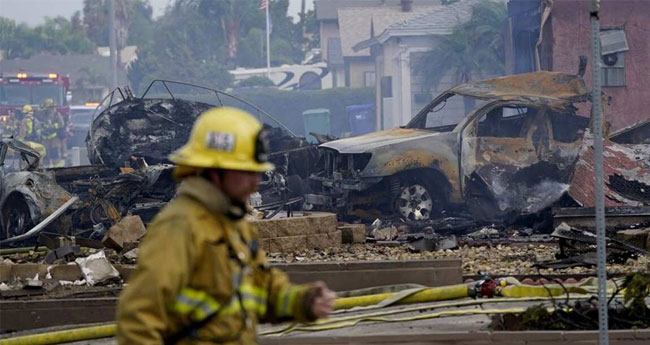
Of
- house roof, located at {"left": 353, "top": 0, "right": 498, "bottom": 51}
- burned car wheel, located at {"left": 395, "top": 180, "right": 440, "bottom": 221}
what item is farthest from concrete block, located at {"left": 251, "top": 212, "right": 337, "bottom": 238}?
house roof, located at {"left": 353, "top": 0, "right": 498, "bottom": 51}

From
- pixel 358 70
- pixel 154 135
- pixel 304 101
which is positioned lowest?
pixel 304 101

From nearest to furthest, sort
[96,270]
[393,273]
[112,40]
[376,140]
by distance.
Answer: [393,273] < [96,270] < [376,140] < [112,40]

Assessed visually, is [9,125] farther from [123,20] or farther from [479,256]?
[123,20]

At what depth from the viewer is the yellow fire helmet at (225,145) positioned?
3791 millimetres

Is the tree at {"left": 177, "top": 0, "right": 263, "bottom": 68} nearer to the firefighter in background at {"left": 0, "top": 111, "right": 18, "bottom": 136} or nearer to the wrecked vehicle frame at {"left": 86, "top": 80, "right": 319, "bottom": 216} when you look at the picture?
the firefighter in background at {"left": 0, "top": 111, "right": 18, "bottom": 136}

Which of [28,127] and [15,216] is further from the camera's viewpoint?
[28,127]

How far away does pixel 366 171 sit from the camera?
17047 mm

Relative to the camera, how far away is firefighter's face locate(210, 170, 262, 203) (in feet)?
12.6

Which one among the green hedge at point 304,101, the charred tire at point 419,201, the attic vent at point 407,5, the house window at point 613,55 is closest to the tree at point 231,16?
the attic vent at point 407,5

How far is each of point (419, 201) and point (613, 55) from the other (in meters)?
11.8

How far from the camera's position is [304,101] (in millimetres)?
57906

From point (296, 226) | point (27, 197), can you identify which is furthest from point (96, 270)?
point (27, 197)

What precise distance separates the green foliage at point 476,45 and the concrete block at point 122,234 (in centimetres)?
2848

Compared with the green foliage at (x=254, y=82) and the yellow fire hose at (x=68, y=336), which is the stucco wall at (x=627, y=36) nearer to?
the yellow fire hose at (x=68, y=336)
